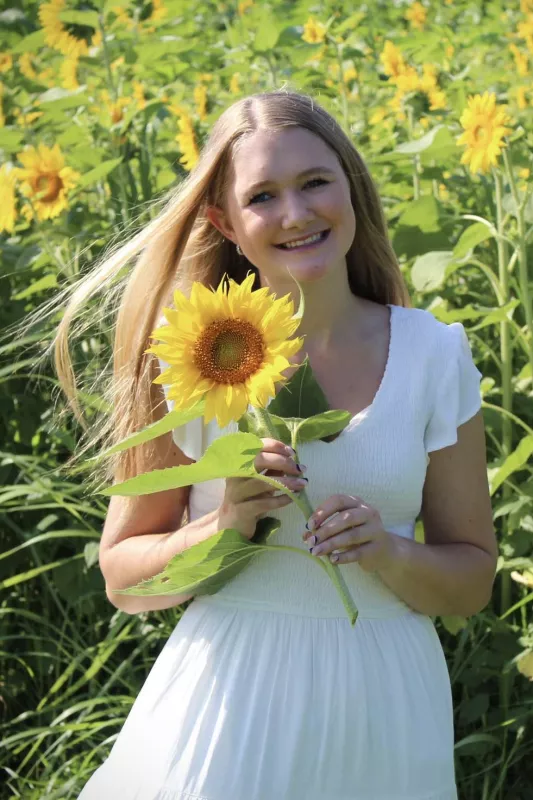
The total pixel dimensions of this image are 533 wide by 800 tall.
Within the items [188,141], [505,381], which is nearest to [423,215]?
[505,381]

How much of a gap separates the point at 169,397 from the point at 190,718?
0.42m

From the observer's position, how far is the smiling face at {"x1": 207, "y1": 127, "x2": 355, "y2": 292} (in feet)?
4.06

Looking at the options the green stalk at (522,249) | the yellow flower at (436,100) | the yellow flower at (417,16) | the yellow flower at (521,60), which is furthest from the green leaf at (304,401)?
the yellow flower at (417,16)

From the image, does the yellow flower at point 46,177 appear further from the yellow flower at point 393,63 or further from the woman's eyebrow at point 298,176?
the woman's eyebrow at point 298,176

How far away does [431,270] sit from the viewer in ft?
6.23

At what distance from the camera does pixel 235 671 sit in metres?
1.23

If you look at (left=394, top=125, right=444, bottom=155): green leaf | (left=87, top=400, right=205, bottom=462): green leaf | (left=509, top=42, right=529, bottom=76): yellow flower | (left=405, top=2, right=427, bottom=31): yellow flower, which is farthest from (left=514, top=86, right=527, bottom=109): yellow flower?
(left=87, top=400, right=205, bottom=462): green leaf

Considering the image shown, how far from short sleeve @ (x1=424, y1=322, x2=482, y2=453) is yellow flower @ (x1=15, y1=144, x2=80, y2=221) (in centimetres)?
104

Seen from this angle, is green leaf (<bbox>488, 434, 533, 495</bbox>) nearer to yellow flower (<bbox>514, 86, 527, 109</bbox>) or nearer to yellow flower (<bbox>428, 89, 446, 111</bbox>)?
yellow flower (<bbox>428, 89, 446, 111</bbox>)

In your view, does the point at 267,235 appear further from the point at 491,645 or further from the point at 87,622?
the point at 87,622

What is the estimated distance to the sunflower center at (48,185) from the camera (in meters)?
2.17

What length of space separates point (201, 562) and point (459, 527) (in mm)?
377

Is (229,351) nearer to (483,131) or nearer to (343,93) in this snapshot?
(483,131)

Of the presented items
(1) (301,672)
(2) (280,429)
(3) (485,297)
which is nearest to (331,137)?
(2) (280,429)
